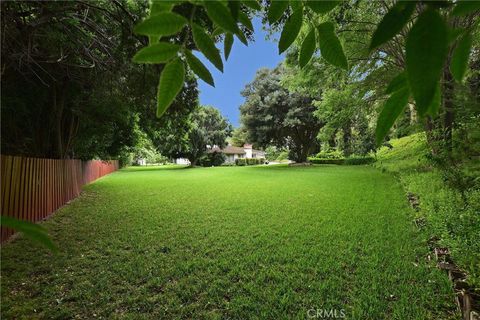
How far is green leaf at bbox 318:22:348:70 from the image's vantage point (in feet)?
2.23

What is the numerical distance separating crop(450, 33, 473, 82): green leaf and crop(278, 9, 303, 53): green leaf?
366mm

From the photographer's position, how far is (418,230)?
535 cm

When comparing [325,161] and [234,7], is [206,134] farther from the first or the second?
[234,7]

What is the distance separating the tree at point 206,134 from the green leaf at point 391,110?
31377mm

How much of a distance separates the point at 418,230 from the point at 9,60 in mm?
7658

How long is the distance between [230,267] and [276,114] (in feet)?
66.7

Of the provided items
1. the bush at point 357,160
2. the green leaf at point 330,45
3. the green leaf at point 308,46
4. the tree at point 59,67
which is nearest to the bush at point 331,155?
the bush at point 357,160

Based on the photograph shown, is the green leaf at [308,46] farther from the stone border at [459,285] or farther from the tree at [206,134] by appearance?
the tree at [206,134]

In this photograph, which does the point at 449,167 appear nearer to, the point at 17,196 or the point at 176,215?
the point at 176,215

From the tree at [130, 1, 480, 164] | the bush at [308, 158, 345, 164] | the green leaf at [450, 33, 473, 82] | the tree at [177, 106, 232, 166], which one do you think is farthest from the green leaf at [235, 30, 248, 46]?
the tree at [177, 106, 232, 166]

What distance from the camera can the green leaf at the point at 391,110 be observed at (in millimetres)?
557

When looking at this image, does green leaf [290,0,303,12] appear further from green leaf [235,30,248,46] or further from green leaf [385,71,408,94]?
green leaf [385,71,408,94]

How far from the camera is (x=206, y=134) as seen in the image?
34.4m

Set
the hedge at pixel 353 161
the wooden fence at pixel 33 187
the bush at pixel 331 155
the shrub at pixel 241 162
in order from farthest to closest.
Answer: the shrub at pixel 241 162, the bush at pixel 331 155, the hedge at pixel 353 161, the wooden fence at pixel 33 187
